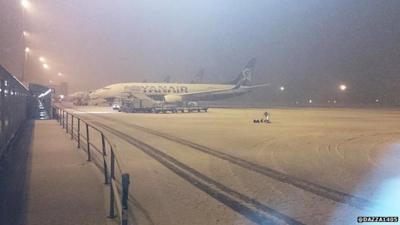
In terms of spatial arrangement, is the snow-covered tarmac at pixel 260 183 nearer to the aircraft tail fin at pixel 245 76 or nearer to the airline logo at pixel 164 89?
the airline logo at pixel 164 89

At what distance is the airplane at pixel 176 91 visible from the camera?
56.8 metres

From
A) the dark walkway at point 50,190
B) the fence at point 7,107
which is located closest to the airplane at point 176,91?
the fence at point 7,107

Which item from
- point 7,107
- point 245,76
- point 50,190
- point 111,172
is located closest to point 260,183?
point 111,172

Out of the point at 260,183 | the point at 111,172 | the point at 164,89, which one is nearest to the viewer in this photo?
the point at 111,172

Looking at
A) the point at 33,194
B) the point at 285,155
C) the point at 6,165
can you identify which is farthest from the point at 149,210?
the point at 285,155

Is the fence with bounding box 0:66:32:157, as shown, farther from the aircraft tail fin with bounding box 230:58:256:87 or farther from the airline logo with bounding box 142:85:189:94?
the aircraft tail fin with bounding box 230:58:256:87

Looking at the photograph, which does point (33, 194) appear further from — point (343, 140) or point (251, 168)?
point (343, 140)

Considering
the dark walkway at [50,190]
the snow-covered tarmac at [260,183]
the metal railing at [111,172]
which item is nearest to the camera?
the metal railing at [111,172]

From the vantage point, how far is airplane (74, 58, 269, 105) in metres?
56.8

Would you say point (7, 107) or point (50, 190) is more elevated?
point (7, 107)

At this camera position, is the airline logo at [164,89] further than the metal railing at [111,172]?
Yes

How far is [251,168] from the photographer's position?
36.5 feet

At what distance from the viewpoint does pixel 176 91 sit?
63.4m

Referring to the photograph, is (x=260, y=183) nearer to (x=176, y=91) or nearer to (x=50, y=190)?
(x=50, y=190)
